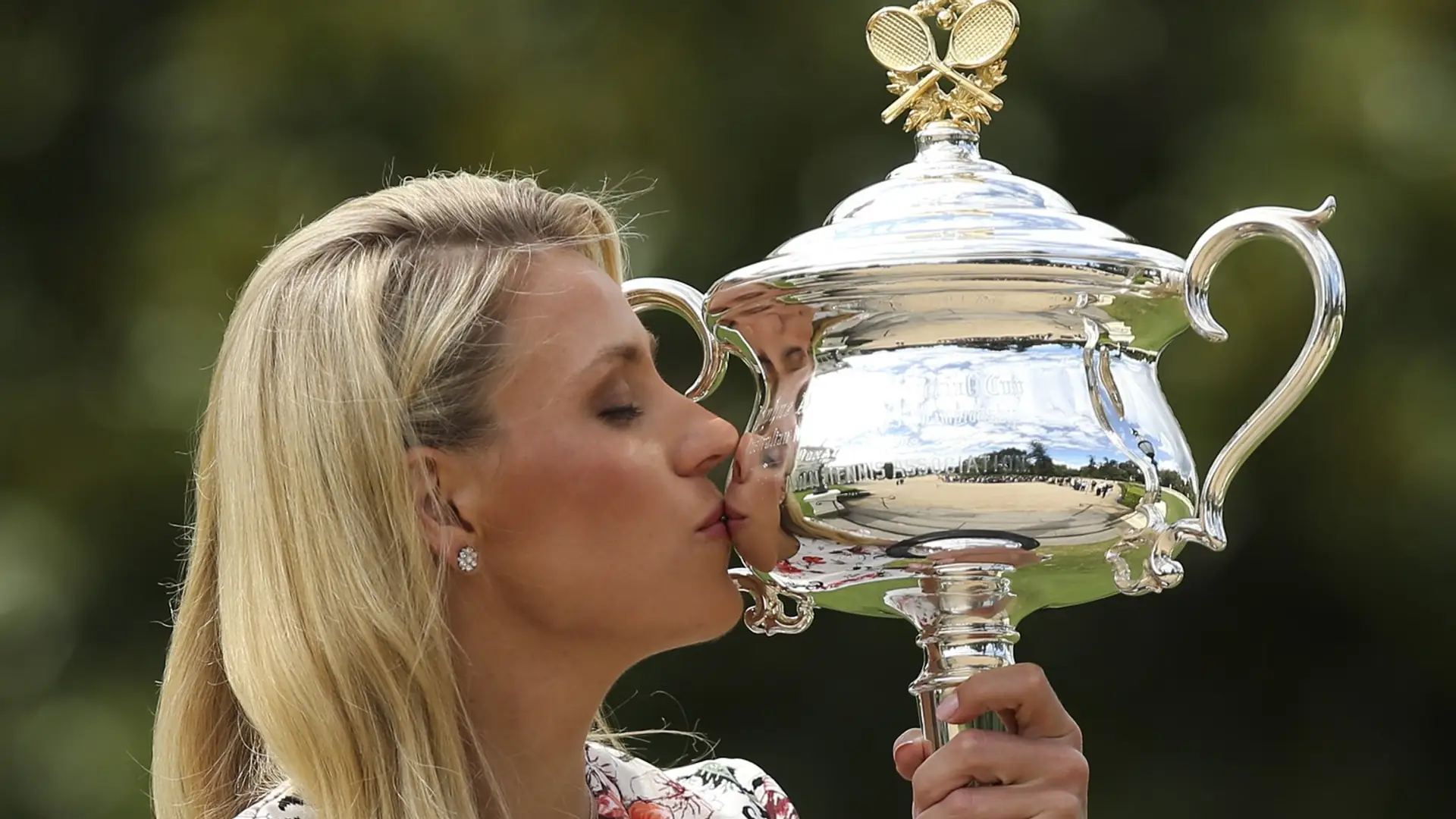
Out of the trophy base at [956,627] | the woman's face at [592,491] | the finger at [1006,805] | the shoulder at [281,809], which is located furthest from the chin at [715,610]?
the shoulder at [281,809]

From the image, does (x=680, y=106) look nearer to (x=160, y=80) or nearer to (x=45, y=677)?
(x=160, y=80)

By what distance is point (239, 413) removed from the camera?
77.5 inches

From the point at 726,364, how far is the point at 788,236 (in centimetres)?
183

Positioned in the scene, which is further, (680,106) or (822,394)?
(680,106)

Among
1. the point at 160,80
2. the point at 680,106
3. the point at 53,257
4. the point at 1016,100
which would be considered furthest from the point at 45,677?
the point at 1016,100

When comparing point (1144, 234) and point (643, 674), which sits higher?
point (1144, 234)

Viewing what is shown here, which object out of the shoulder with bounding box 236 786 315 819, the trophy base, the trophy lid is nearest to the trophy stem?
the trophy base

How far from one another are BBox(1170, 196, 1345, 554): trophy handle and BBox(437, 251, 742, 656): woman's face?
16.3 inches

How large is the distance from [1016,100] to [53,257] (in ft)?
6.27

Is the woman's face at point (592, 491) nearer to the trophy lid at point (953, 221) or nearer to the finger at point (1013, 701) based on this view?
the trophy lid at point (953, 221)

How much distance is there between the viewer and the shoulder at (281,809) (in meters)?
1.93

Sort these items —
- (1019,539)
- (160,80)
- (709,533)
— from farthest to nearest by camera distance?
1. (160,80)
2. (709,533)
3. (1019,539)

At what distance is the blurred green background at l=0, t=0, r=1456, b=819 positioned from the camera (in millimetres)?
3859

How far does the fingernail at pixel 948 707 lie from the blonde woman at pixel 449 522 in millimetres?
40
